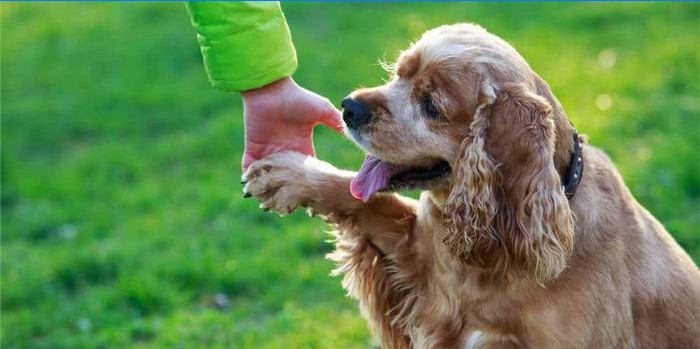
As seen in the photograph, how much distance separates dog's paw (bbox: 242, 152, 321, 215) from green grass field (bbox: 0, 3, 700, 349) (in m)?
1.18

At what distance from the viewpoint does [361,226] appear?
479 cm

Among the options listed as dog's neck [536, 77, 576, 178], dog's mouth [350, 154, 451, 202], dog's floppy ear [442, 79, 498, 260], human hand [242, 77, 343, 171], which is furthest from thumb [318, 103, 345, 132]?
dog's neck [536, 77, 576, 178]

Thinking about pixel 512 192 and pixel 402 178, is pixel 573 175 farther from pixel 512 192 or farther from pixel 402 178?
pixel 402 178

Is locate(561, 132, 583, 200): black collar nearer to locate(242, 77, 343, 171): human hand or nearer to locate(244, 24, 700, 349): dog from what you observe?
locate(244, 24, 700, 349): dog

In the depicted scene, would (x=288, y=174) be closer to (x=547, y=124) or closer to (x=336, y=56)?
(x=547, y=124)

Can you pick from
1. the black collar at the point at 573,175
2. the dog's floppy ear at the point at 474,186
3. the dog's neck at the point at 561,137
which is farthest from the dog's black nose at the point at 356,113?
the black collar at the point at 573,175

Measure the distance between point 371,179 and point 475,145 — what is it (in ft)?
1.53

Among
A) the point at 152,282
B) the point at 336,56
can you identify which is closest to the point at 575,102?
the point at 336,56

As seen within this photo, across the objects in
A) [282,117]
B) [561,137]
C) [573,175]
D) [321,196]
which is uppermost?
[561,137]

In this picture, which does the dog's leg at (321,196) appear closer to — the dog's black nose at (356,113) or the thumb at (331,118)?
the thumb at (331,118)

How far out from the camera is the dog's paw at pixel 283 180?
460 cm

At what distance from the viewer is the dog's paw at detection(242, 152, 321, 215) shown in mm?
4602

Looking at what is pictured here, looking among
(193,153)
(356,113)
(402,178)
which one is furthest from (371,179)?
(193,153)

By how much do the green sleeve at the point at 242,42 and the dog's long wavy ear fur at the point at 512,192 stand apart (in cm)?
76
